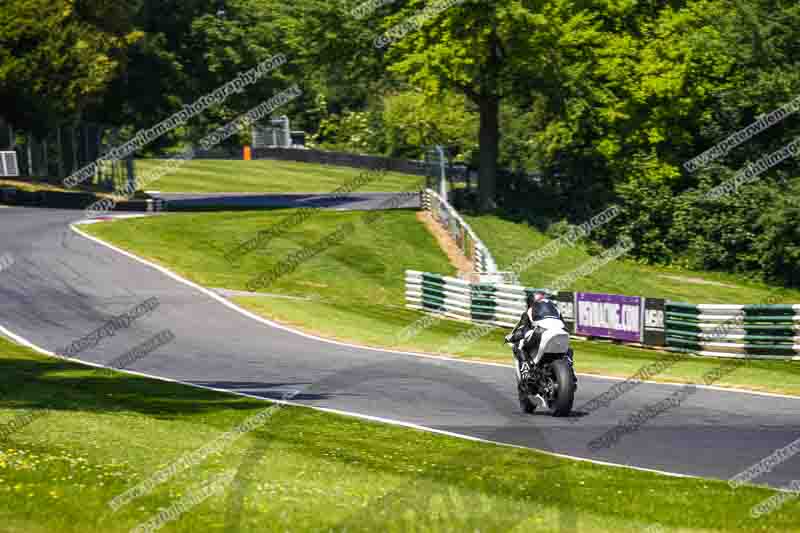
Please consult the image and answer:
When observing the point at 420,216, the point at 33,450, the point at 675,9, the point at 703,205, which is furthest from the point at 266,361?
the point at 675,9

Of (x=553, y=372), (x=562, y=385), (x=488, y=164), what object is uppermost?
(x=488, y=164)

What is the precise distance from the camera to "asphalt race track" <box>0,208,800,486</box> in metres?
13.5

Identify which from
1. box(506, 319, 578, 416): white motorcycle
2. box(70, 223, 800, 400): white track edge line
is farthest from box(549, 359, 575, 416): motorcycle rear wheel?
box(70, 223, 800, 400): white track edge line

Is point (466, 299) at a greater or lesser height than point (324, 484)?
lesser

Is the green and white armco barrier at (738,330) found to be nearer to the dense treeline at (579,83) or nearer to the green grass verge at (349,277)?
the green grass verge at (349,277)

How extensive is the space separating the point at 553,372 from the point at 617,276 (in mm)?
25957

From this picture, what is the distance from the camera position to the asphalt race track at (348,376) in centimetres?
1349

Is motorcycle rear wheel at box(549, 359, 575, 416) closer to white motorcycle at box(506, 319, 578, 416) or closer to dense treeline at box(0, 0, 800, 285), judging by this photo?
white motorcycle at box(506, 319, 578, 416)

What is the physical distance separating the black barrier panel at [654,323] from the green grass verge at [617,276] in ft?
33.6

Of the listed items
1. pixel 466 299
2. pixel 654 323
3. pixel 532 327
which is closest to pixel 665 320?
pixel 654 323

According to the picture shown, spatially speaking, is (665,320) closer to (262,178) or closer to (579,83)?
(579,83)

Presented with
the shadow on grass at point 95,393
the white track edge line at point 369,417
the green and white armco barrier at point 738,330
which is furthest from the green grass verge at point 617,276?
the shadow on grass at point 95,393

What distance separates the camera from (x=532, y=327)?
1521 cm

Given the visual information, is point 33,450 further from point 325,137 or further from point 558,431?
point 325,137
